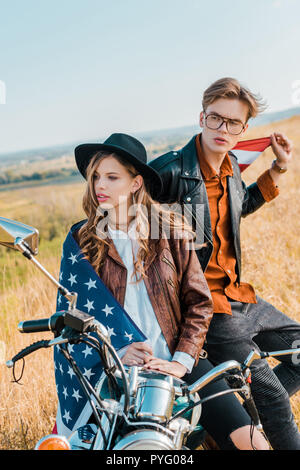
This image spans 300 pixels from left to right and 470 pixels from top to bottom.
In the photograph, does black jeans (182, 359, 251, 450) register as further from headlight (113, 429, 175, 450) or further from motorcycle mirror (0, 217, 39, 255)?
motorcycle mirror (0, 217, 39, 255)

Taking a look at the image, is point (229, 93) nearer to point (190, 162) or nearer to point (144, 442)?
point (190, 162)

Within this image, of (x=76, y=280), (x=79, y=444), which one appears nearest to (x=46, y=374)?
(x=76, y=280)

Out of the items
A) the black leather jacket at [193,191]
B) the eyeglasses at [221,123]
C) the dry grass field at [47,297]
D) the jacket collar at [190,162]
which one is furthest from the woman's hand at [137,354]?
the dry grass field at [47,297]

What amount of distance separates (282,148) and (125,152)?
1297 millimetres

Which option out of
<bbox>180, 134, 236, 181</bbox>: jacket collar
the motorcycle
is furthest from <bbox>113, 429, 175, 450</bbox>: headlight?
<bbox>180, 134, 236, 181</bbox>: jacket collar

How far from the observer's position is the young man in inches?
106

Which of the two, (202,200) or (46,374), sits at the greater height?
(202,200)

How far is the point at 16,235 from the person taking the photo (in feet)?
4.75

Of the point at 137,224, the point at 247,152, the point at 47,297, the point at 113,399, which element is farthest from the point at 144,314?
the point at 47,297

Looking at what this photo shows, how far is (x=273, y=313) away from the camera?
2863 millimetres

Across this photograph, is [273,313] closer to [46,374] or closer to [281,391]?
[281,391]

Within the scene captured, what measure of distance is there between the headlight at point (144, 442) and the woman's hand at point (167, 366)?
0.73 m

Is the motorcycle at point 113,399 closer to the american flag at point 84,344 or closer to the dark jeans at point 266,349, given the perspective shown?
the american flag at point 84,344
